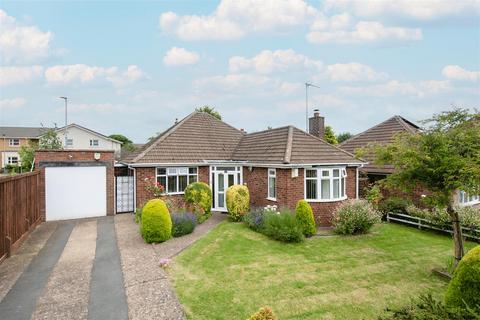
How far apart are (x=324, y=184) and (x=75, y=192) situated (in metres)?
12.2

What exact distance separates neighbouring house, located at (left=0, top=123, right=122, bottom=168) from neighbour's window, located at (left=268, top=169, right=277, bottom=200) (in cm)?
3056

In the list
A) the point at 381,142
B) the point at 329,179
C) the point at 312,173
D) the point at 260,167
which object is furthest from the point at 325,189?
the point at 381,142

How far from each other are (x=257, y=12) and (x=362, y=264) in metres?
10.8

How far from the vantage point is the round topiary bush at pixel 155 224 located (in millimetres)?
10617

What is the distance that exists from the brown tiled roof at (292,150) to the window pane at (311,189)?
0.97 meters

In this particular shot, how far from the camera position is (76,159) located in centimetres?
1535

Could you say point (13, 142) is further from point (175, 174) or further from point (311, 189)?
point (311, 189)

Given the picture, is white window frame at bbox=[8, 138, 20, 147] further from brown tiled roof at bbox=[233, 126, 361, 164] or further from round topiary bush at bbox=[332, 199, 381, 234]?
round topiary bush at bbox=[332, 199, 381, 234]

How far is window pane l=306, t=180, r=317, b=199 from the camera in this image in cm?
1419

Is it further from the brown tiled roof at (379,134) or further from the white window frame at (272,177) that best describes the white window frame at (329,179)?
the brown tiled roof at (379,134)

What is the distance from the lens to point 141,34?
647 inches

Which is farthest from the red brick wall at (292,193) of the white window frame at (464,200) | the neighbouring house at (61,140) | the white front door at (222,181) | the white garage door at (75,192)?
the neighbouring house at (61,140)

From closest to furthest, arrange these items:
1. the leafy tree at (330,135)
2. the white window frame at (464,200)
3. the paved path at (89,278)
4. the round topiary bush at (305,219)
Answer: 1. the paved path at (89,278)
2. the round topiary bush at (305,219)
3. the white window frame at (464,200)
4. the leafy tree at (330,135)

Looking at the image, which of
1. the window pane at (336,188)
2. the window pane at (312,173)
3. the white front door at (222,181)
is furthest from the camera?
the white front door at (222,181)
